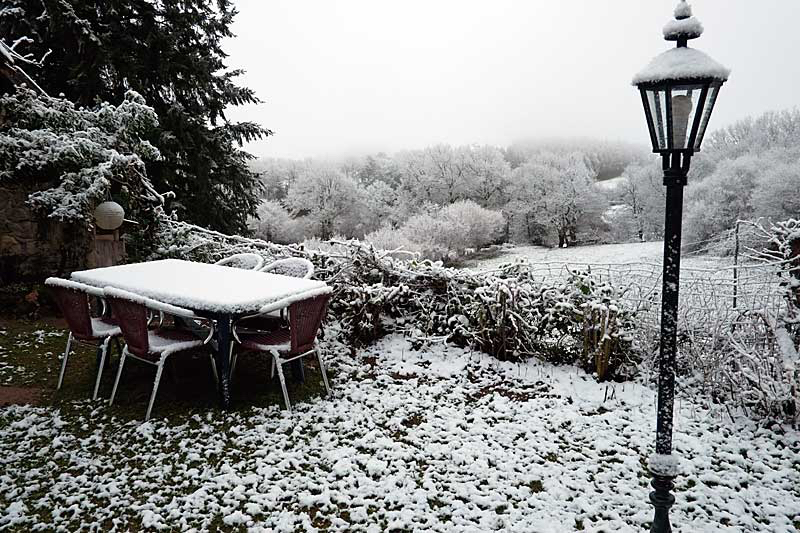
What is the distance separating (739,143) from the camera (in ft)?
94.2

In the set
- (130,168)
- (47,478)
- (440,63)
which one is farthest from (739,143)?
(440,63)

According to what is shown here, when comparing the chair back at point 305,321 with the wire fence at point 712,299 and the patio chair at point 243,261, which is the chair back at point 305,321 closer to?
the patio chair at point 243,261

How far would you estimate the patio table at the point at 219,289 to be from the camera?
3183mm

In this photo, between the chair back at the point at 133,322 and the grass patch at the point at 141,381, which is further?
the grass patch at the point at 141,381

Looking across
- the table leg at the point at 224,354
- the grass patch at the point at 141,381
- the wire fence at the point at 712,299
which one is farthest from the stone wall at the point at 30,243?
the wire fence at the point at 712,299

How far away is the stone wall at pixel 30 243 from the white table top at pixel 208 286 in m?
2.51

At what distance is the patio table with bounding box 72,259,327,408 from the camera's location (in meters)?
3.18

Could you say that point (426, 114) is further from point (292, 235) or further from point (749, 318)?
point (749, 318)

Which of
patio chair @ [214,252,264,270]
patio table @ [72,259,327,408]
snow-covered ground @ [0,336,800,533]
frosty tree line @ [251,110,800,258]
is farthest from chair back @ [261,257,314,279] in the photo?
frosty tree line @ [251,110,800,258]

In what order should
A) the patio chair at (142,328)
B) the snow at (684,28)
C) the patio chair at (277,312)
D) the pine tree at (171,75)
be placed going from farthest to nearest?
the pine tree at (171,75) < the patio chair at (277,312) < the patio chair at (142,328) < the snow at (684,28)

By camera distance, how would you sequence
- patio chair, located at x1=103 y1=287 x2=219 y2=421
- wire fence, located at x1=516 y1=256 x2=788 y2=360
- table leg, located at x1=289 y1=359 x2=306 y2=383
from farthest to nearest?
table leg, located at x1=289 y1=359 x2=306 y2=383 < wire fence, located at x1=516 y1=256 x2=788 y2=360 < patio chair, located at x1=103 y1=287 x2=219 y2=421

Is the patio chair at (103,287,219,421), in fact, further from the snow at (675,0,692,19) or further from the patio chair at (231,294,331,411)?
the snow at (675,0,692,19)

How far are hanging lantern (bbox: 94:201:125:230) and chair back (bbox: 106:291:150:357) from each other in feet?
11.2

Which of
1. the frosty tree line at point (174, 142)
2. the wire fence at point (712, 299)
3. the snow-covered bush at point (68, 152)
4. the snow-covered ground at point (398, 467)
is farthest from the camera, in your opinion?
the frosty tree line at point (174, 142)
